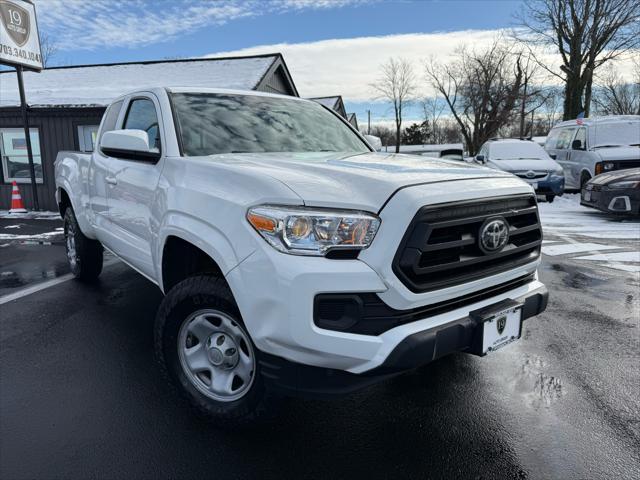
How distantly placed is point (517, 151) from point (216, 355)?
485 inches

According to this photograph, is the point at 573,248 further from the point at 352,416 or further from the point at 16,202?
the point at 16,202

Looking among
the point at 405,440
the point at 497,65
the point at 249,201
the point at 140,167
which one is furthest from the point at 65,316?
the point at 497,65

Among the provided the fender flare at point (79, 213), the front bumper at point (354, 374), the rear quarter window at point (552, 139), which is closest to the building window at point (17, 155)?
the fender flare at point (79, 213)

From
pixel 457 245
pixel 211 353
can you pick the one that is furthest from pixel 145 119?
pixel 457 245

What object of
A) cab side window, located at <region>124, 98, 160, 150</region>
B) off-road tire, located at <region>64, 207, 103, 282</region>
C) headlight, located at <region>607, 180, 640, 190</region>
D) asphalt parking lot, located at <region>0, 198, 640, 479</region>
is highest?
cab side window, located at <region>124, 98, 160, 150</region>

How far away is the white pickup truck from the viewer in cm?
196

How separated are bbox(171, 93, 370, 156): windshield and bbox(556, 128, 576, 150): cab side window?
11790 millimetres

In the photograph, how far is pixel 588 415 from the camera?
263 centimetres

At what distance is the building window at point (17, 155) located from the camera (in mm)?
13188

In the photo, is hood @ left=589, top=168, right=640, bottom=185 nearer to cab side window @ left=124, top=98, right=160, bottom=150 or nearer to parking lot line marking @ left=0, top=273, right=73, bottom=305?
cab side window @ left=124, top=98, right=160, bottom=150

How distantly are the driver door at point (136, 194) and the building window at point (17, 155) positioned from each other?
11.2m

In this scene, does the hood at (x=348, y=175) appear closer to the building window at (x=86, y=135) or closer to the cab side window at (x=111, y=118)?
the cab side window at (x=111, y=118)

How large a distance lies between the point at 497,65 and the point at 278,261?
40.5 metres

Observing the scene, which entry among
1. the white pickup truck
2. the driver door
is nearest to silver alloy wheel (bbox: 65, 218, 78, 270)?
the driver door
